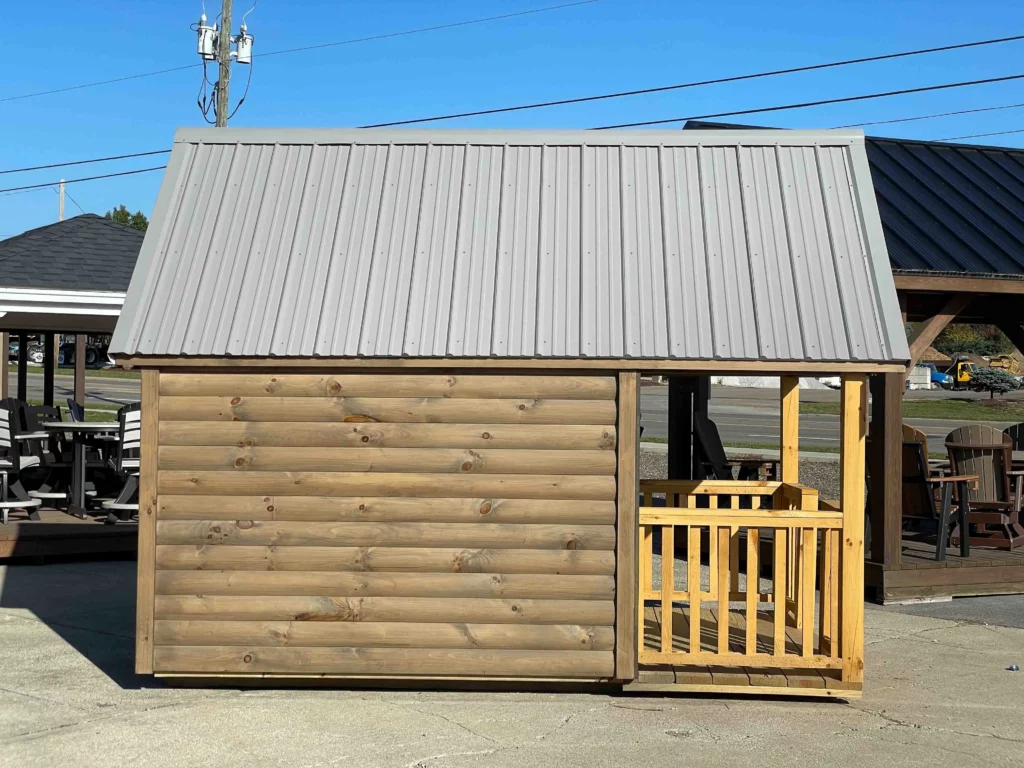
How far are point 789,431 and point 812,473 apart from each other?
10.5 m

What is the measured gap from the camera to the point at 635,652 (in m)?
6.60

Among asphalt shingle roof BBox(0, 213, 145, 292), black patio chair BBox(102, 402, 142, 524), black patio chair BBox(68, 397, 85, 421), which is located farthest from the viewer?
black patio chair BBox(68, 397, 85, 421)

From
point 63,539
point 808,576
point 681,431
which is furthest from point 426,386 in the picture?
point 681,431

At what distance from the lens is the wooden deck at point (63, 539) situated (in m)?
10.9

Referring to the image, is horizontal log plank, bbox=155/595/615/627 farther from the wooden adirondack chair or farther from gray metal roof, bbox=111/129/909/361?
the wooden adirondack chair

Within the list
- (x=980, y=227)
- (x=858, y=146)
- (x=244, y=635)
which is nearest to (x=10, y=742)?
(x=244, y=635)

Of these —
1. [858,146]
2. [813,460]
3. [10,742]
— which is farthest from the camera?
[813,460]

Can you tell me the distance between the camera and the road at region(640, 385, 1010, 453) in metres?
26.4

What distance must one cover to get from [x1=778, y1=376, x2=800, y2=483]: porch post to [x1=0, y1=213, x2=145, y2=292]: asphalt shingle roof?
6.38 m

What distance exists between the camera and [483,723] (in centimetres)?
610

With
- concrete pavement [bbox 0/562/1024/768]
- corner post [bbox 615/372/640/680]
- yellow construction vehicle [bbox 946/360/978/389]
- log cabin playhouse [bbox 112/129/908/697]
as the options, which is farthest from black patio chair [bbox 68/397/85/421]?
yellow construction vehicle [bbox 946/360/978/389]

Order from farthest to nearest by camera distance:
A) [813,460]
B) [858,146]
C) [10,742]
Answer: [813,460] < [858,146] < [10,742]

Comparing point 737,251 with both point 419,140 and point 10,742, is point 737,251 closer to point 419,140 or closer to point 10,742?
point 419,140

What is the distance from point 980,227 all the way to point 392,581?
7.03m
